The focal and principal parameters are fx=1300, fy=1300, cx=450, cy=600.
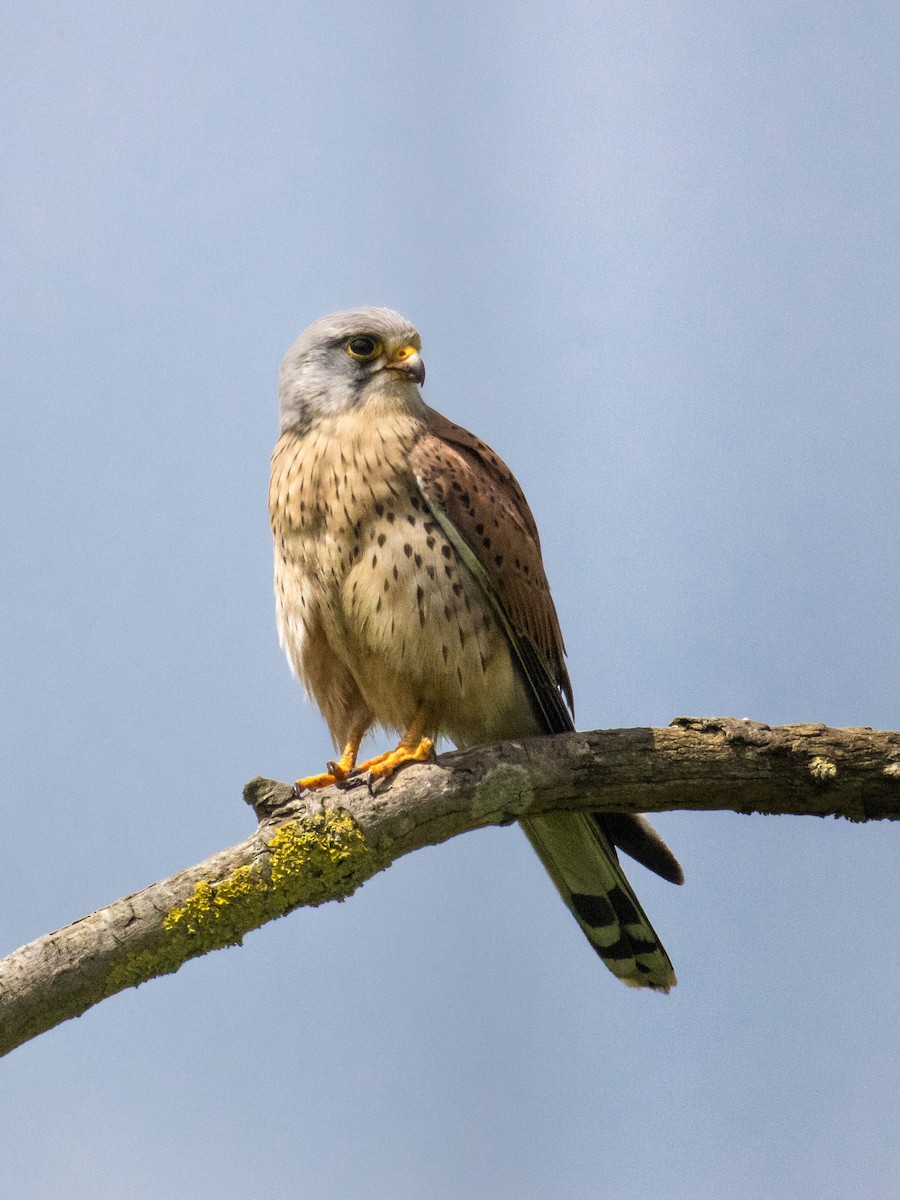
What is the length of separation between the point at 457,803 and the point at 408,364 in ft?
4.51

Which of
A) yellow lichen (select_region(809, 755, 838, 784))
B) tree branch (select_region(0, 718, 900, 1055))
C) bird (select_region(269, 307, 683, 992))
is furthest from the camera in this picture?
bird (select_region(269, 307, 683, 992))

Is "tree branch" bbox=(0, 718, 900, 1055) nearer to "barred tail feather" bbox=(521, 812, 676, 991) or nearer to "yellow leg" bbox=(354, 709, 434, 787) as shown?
"yellow leg" bbox=(354, 709, 434, 787)

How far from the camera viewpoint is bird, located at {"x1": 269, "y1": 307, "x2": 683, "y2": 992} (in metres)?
3.67

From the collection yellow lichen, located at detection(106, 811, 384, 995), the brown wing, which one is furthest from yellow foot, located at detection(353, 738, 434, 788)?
the brown wing

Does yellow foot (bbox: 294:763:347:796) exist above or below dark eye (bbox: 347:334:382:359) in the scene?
below

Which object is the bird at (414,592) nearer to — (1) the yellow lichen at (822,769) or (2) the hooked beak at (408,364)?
(2) the hooked beak at (408,364)

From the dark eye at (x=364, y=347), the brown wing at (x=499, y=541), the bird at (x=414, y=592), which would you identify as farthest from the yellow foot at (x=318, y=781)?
the dark eye at (x=364, y=347)

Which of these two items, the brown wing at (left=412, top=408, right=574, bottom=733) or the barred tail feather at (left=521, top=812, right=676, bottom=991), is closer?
the brown wing at (left=412, top=408, right=574, bottom=733)

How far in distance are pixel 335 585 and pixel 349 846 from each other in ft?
2.72

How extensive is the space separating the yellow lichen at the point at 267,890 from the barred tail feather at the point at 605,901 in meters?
0.84

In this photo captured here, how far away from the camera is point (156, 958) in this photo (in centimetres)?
299

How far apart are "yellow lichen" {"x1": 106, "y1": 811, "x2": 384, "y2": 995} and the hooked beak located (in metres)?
1.40

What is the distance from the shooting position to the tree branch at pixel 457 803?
2.99 m

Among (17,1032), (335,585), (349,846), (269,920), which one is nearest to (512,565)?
(335,585)
